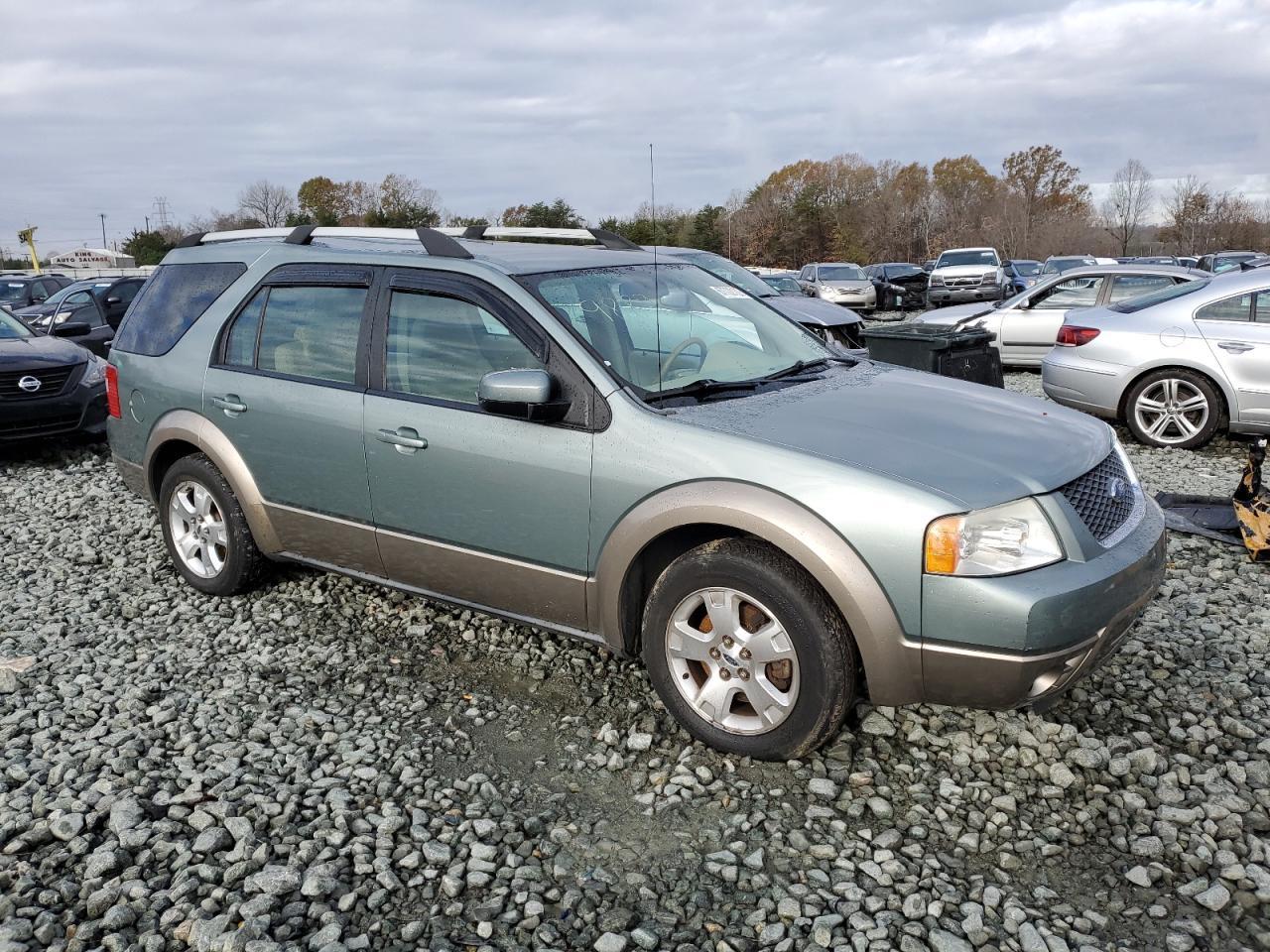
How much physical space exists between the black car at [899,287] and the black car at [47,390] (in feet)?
68.5

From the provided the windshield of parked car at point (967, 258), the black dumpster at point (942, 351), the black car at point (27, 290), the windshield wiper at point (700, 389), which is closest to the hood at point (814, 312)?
the black dumpster at point (942, 351)

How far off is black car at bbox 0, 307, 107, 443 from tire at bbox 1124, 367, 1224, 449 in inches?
363

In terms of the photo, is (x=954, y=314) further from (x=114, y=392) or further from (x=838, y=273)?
(x=838, y=273)

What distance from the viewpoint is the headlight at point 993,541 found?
3.12 m

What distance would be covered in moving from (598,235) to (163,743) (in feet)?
10.1

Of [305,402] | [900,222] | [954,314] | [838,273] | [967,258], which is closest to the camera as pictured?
[305,402]

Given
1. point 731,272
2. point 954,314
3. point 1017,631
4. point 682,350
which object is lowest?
point 1017,631

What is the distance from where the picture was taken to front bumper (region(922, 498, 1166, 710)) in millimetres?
3086

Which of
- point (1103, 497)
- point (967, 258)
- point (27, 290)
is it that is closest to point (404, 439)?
point (1103, 497)

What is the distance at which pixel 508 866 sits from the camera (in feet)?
10.2

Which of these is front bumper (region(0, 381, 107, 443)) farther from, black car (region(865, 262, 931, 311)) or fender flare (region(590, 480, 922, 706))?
black car (region(865, 262, 931, 311))

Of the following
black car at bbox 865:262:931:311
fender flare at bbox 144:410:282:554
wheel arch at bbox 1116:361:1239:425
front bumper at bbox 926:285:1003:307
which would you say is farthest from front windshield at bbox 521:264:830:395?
front bumper at bbox 926:285:1003:307

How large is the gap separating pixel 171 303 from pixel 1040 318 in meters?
10.4

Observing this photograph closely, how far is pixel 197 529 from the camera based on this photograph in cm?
536
